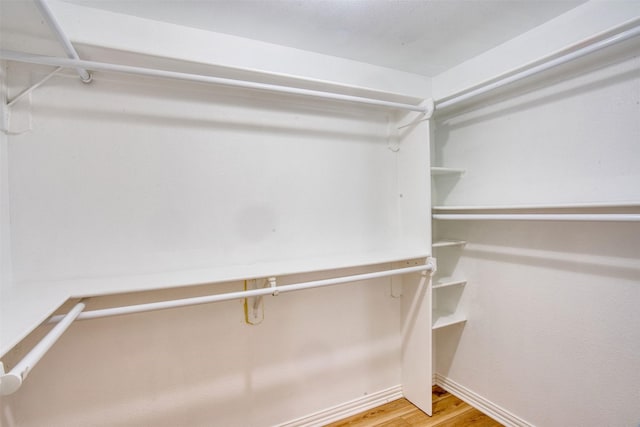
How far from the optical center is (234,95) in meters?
1.65

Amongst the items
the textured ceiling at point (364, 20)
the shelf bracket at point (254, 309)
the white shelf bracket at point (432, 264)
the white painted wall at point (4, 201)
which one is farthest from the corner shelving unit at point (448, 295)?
the white painted wall at point (4, 201)

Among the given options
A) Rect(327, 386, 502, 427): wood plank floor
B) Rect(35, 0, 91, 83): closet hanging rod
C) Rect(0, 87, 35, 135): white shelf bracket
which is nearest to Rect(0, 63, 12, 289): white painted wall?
Rect(0, 87, 35, 135): white shelf bracket

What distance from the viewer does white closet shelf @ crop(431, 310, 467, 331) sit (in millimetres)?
1981

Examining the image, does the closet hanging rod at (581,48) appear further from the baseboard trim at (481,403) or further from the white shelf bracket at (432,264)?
the baseboard trim at (481,403)

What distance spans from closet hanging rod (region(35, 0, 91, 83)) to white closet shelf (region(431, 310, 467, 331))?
2.33 metres

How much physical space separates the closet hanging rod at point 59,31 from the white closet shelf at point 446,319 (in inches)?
91.7

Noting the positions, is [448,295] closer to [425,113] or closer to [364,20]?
[425,113]

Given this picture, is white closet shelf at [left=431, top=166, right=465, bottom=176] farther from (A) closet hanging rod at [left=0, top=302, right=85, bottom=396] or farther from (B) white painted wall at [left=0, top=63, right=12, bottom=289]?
(B) white painted wall at [left=0, top=63, right=12, bottom=289]

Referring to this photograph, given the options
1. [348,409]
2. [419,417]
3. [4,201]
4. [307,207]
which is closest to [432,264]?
[307,207]

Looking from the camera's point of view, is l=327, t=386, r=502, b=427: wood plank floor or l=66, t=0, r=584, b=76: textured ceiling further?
l=327, t=386, r=502, b=427: wood plank floor

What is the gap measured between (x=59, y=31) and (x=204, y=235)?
0.98 m

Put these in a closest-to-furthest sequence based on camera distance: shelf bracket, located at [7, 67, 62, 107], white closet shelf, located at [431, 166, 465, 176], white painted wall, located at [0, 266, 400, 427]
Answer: shelf bracket, located at [7, 67, 62, 107], white painted wall, located at [0, 266, 400, 427], white closet shelf, located at [431, 166, 465, 176]

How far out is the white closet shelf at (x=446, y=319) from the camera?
1981mm

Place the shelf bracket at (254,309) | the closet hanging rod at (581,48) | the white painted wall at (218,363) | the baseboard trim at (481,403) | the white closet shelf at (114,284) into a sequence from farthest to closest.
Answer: the baseboard trim at (481,403), the shelf bracket at (254,309), the white painted wall at (218,363), the closet hanging rod at (581,48), the white closet shelf at (114,284)
